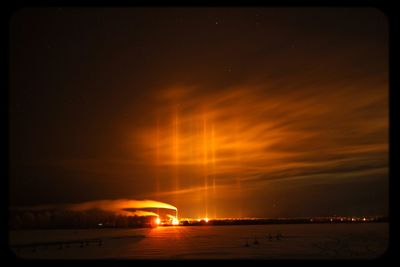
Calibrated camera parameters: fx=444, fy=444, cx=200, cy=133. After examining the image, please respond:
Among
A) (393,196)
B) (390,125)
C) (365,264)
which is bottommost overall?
(365,264)

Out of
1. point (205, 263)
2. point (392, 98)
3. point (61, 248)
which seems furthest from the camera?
point (61, 248)

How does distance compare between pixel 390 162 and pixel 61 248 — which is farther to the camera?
pixel 61 248

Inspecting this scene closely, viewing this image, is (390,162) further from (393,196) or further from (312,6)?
(312,6)

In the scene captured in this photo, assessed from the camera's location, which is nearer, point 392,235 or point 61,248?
point 392,235

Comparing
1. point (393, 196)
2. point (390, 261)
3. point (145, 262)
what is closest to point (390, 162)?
point (393, 196)

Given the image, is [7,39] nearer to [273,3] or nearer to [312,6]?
[273,3]

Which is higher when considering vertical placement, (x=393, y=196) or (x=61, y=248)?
(x=61, y=248)

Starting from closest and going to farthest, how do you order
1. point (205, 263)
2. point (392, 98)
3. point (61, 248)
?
1. point (392, 98)
2. point (205, 263)
3. point (61, 248)

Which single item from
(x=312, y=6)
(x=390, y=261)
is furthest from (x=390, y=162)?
(x=312, y=6)

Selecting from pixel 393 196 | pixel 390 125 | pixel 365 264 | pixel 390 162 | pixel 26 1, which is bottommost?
pixel 365 264
